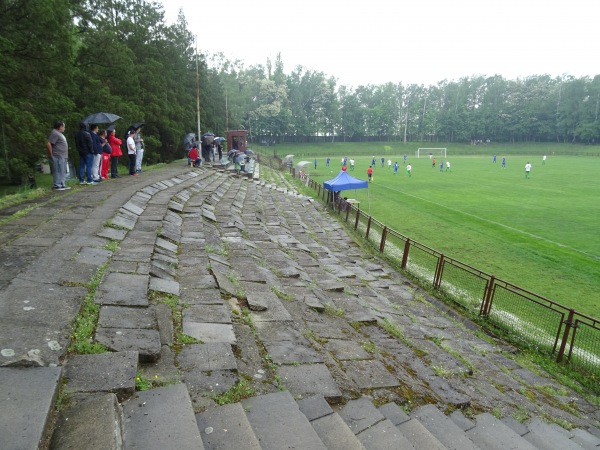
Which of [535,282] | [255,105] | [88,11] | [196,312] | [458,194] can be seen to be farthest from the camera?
[255,105]

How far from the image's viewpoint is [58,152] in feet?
28.3

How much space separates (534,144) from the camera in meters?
82.1

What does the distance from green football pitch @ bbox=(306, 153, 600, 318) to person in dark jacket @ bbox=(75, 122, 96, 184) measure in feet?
35.2

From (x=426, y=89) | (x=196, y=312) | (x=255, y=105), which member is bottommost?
(x=196, y=312)

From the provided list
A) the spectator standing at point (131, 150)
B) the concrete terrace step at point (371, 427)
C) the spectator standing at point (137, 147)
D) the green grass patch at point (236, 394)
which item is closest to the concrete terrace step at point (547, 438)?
the concrete terrace step at point (371, 427)

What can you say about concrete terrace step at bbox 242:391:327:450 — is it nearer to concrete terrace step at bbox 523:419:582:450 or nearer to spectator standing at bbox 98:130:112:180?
concrete terrace step at bbox 523:419:582:450

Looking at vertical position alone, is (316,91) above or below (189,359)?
above

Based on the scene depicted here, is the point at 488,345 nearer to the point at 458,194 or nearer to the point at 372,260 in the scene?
the point at 372,260

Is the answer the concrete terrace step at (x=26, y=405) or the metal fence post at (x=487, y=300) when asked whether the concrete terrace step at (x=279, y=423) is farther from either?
the metal fence post at (x=487, y=300)

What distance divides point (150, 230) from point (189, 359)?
376cm

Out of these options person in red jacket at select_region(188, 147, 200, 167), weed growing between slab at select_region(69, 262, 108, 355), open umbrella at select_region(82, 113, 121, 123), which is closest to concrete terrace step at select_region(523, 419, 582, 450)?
weed growing between slab at select_region(69, 262, 108, 355)

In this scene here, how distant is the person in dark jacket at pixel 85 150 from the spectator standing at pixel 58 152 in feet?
2.33

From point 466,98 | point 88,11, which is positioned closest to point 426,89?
point 466,98

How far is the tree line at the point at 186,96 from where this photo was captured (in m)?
12.6
